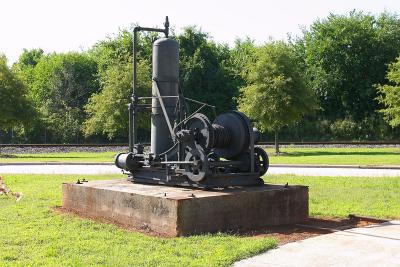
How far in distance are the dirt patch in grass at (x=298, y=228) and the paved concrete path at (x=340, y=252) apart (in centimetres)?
29

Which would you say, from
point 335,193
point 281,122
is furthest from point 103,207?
point 281,122

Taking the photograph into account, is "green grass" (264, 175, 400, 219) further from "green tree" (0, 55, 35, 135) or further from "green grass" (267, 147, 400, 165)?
"green tree" (0, 55, 35, 135)

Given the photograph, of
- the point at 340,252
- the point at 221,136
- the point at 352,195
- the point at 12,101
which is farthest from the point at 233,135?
the point at 12,101

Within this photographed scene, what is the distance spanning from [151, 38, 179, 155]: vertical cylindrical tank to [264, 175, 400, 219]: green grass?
10.3ft

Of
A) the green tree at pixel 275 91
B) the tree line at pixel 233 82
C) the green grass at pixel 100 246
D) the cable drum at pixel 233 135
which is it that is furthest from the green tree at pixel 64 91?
the green grass at pixel 100 246

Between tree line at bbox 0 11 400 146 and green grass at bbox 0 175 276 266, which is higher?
tree line at bbox 0 11 400 146

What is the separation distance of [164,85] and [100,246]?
156 inches

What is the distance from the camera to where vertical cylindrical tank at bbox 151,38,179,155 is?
32.5ft

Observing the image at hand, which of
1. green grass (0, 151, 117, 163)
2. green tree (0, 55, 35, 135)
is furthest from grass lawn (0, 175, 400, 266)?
green tree (0, 55, 35, 135)

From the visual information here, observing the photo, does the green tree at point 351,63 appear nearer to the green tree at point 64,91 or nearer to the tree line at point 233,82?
the tree line at point 233,82

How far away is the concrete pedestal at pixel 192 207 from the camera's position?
7.64m

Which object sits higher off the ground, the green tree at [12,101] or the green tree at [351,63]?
the green tree at [351,63]

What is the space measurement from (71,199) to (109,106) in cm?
2360

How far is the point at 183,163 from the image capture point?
28.5 ft
